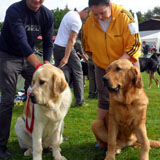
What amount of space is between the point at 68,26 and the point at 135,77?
8.93 ft

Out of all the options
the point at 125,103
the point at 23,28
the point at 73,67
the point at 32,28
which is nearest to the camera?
the point at 125,103

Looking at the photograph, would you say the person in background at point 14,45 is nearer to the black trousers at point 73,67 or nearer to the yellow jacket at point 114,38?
the yellow jacket at point 114,38

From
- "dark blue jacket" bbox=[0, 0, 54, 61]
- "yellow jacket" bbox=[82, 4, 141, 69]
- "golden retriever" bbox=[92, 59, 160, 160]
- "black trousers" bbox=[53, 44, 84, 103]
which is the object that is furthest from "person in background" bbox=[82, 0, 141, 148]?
"black trousers" bbox=[53, 44, 84, 103]

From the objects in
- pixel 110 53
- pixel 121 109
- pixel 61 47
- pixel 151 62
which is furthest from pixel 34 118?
pixel 151 62

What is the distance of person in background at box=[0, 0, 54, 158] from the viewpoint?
2719 millimetres

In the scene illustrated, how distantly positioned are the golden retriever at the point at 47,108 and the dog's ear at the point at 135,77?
2.64ft

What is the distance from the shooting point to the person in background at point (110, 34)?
9.04 feet

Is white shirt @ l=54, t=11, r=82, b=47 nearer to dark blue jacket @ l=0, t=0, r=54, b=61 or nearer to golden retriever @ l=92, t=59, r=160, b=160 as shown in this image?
dark blue jacket @ l=0, t=0, r=54, b=61

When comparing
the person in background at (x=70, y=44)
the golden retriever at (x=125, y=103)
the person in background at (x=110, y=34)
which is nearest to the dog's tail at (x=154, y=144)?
the golden retriever at (x=125, y=103)

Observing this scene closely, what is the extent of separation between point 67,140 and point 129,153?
1.08 meters

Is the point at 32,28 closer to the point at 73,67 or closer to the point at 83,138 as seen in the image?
the point at 83,138

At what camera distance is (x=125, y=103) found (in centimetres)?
264

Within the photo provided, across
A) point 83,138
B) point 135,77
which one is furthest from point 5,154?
point 135,77

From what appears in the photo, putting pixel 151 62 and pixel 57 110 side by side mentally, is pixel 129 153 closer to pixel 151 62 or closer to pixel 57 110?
pixel 57 110
